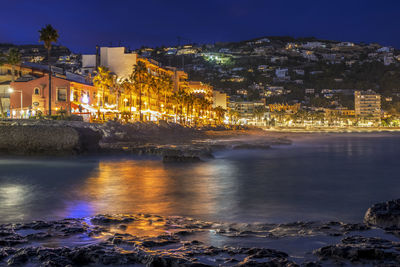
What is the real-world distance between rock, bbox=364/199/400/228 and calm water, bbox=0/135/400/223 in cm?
152

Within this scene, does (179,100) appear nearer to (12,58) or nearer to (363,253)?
(12,58)

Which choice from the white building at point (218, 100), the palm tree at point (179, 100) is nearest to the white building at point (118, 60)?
the palm tree at point (179, 100)

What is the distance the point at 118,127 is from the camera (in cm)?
5059

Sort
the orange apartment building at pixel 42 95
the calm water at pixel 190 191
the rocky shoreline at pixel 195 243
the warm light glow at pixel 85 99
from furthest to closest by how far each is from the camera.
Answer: the warm light glow at pixel 85 99 < the orange apartment building at pixel 42 95 < the calm water at pixel 190 191 < the rocky shoreline at pixel 195 243

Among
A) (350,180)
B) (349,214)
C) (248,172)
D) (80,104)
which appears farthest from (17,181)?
(80,104)

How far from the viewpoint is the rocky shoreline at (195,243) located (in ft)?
19.0

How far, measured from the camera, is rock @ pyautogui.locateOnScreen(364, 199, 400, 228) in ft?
25.2

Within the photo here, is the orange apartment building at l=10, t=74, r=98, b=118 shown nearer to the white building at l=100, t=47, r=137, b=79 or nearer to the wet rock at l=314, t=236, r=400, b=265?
the white building at l=100, t=47, r=137, b=79

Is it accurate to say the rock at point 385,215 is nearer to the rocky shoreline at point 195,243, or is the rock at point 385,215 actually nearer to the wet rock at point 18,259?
the rocky shoreline at point 195,243

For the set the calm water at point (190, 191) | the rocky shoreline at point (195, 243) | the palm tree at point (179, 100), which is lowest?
the calm water at point (190, 191)

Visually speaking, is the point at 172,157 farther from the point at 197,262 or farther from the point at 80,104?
the point at 80,104

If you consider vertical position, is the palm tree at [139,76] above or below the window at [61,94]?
above

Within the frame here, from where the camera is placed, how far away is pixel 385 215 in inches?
308

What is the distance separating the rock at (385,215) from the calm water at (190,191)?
1517mm
